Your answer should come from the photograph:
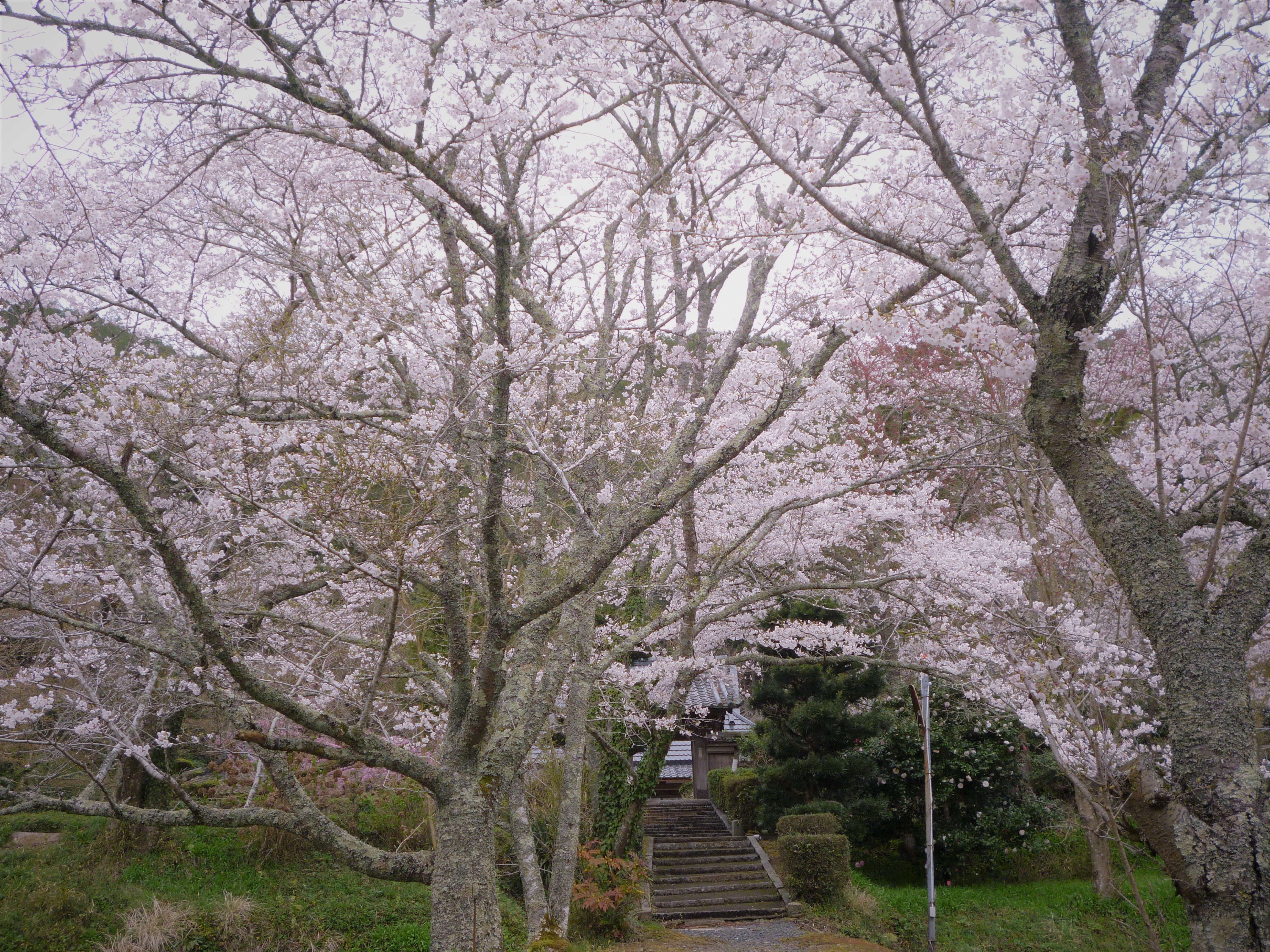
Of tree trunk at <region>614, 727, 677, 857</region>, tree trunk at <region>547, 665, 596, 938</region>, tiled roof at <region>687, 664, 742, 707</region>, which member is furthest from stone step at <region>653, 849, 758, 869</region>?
tree trunk at <region>547, 665, 596, 938</region>

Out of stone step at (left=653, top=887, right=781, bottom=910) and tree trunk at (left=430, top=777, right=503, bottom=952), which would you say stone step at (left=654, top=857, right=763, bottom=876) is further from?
tree trunk at (left=430, top=777, right=503, bottom=952)

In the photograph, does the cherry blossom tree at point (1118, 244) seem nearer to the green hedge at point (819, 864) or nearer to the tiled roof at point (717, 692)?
the green hedge at point (819, 864)

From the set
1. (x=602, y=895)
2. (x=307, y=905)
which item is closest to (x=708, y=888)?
(x=602, y=895)

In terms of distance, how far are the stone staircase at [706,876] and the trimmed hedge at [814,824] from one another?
100cm

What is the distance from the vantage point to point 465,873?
4199 millimetres

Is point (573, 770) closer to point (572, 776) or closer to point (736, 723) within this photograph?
point (572, 776)

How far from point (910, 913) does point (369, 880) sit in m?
7.52

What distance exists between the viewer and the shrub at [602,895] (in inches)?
360

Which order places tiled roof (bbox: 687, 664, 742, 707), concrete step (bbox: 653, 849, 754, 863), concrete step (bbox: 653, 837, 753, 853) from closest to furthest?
1. concrete step (bbox: 653, 849, 754, 863)
2. concrete step (bbox: 653, 837, 753, 853)
3. tiled roof (bbox: 687, 664, 742, 707)

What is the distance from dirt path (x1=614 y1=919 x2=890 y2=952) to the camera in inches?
381

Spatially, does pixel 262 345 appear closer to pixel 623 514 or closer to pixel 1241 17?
pixel 623 514

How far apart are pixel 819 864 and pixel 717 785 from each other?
629 cm

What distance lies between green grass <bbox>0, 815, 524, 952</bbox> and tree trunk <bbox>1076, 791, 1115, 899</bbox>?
24.5 feet

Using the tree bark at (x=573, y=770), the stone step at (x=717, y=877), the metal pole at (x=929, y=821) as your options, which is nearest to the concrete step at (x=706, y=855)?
the stone step at (x=717, y=877)
